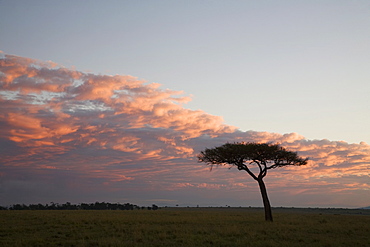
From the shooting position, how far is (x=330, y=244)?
2283 cm

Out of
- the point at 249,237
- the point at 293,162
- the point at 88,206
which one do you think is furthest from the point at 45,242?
the point at 88,206

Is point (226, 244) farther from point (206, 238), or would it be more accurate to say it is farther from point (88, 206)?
point (88, 206)

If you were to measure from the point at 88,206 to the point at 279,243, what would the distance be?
119275mm

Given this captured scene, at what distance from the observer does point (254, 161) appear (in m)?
45.8

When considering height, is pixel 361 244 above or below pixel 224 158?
below

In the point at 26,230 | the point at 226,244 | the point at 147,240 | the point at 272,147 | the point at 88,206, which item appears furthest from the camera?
the point at 88,206

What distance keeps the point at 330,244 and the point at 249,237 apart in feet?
17.3

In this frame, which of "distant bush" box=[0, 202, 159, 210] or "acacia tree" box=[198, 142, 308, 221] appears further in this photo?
"distant bush" box=[0, 202, 159, 210]

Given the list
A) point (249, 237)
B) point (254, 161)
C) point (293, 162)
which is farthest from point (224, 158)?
point (249, 237)

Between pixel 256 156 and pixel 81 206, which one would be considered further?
pixel 81 206

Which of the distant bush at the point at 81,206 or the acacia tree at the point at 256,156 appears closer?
the acacia tree at the point at 256,156

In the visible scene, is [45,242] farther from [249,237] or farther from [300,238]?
[300,238]

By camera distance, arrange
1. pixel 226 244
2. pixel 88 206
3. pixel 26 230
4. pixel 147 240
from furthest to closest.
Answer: pixel 88 206 → pixel 26 230 → pixel 147 240 → pixel 226 244

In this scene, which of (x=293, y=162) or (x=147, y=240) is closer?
(x=147, y=240)
